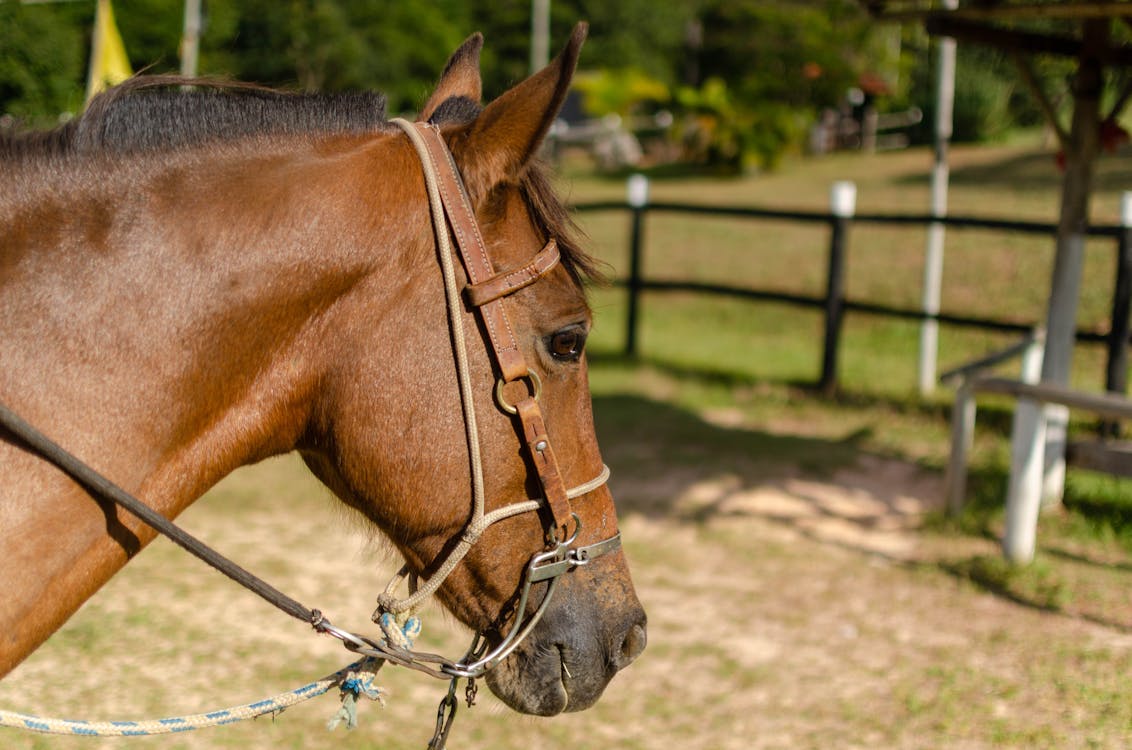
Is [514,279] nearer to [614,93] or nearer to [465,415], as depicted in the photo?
[465,415]

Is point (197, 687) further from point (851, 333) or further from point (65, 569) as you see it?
point (851, 333)

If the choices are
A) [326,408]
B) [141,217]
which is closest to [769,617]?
[326,408]

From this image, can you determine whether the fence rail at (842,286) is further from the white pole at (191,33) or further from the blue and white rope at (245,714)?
the blue and white rope at (245,714)

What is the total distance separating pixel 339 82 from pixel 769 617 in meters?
6.87

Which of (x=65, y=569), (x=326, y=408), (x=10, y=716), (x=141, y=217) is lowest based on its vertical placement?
(x=10, y=716)

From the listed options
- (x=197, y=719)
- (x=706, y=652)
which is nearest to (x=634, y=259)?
(x=706, y=652)

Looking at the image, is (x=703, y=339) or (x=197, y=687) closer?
(x=197, y=687)

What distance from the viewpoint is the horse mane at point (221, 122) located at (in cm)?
165

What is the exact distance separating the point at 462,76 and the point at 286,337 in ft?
2.35

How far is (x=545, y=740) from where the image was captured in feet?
11.7

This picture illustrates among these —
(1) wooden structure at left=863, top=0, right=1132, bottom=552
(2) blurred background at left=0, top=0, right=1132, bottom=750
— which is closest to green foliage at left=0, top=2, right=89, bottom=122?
(2) blurred background at left=0, top=0, right=1132, bottom=750

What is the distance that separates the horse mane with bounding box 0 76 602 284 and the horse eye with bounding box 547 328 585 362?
0.11m

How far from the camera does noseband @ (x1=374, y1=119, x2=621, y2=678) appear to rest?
5.65ft

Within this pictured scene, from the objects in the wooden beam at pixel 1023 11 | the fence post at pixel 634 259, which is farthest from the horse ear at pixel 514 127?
the fence post at pixel 634 259
